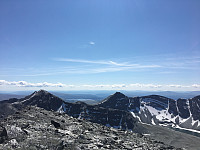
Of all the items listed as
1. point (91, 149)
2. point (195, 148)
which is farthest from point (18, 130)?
point (195, 148)

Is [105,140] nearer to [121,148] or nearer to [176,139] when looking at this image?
[121,148]

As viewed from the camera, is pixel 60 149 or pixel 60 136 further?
pixel 60 136

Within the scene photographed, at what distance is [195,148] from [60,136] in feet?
620

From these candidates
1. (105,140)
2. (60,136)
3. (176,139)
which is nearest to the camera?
(60,136)

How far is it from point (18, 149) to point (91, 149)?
18270 mm

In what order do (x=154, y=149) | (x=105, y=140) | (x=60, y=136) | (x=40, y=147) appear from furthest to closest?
(x=154, y=149) < (x=105, y=140) < (x=60, y=136) < (x=40, y=147)

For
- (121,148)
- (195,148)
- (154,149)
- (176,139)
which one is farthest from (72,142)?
(176,139)

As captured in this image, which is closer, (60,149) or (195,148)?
(60,149)

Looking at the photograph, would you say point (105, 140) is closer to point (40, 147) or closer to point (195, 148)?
point (40, 147)

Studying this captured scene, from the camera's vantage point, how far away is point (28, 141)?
3538cm

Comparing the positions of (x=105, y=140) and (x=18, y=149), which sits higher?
(x=18, y=149)

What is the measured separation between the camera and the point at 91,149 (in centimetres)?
3634

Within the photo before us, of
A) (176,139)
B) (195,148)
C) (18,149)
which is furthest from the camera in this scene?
(176,139)

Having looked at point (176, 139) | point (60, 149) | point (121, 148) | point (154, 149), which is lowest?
point (176, 139)
